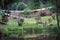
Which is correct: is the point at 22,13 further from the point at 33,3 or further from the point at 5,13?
the point at 5,13

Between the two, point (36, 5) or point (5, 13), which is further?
point (36, 5)

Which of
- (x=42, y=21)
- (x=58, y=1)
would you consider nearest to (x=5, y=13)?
(x=42, y=21)

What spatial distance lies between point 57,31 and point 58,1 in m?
2.31

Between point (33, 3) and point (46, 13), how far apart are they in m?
2.40

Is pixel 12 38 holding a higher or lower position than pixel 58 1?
lower

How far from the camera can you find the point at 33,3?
27.3 metres

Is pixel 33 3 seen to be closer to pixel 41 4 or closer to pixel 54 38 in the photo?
pixel 41 4

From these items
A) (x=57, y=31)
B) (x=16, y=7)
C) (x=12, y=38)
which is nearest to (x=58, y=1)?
(x=57, y=31)

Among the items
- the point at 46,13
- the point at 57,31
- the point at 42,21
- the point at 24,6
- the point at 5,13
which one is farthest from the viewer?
the point at 24,6

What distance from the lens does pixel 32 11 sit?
1072 inches

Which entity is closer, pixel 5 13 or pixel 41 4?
pixel 5 13

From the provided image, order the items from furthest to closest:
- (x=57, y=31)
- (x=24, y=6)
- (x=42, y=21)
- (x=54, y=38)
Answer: (x=24, y=6), (x=42, y=21), (x=57, y=31), (x=54, y=38)

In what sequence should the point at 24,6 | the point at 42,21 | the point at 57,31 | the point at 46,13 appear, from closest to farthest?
the point at 57,31, the point at 42,21, the point at 46,13, the point at 24,6

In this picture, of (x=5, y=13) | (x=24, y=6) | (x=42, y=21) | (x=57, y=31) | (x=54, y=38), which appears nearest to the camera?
(x=54, y=38)
